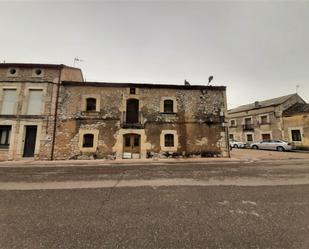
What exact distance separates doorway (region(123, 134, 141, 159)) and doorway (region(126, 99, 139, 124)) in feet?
4.24

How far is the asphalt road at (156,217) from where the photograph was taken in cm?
286

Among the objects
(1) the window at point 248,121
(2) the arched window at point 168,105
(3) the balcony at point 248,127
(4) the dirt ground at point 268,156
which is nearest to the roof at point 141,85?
(2) the arched window at point 168,105

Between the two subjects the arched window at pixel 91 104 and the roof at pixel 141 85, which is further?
the arched window at pixel 91 104

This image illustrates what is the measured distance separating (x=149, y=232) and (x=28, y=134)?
14828 mm

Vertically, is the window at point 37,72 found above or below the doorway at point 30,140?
above

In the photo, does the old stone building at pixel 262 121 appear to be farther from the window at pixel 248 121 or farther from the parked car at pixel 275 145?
the parked car at pixel 275 145

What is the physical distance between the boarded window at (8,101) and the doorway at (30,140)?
188 centimetres

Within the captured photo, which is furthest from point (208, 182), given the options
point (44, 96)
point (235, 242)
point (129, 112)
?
Answer: point (44, 96)

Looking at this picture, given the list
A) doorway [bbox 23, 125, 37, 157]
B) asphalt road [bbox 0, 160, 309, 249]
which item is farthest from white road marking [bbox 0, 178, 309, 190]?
doorway [bbox 23, 125, 37, 157]

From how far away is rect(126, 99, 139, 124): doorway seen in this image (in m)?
A: 14.7

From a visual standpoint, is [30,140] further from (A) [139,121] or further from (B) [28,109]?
(A) [139,121]

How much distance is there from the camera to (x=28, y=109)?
1377cm

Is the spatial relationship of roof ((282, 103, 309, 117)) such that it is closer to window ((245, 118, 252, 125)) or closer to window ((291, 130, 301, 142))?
window ((291, 130, 301, 142))

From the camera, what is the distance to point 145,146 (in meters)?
14.1
